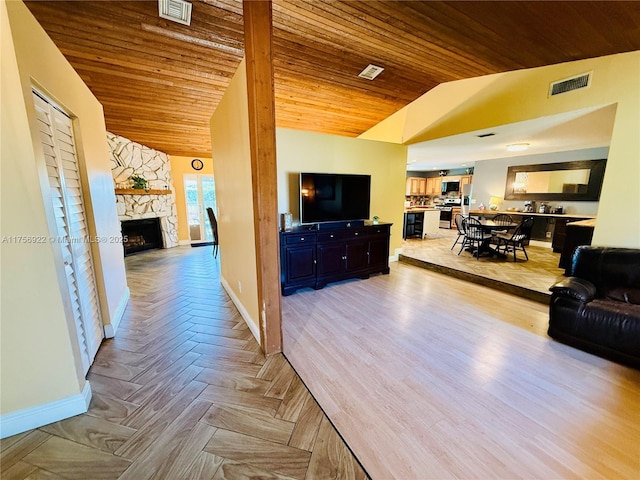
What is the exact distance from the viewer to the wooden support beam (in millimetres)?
1815

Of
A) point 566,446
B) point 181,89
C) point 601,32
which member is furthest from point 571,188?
point 181,89

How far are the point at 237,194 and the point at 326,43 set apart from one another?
198 centimetres

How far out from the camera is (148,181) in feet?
20.1

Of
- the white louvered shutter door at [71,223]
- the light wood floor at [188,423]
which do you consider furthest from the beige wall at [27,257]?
the light wood floor at [188,423]

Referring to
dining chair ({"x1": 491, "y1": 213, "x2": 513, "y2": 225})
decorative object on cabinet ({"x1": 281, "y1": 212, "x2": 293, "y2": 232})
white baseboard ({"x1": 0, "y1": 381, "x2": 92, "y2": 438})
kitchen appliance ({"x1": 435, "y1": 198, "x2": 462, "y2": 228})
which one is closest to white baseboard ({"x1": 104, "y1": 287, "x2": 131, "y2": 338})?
white baseboard ({"x1": 0, "y1": 381, "x2": 92, "y2": 438})

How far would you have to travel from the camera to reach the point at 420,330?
103 inches

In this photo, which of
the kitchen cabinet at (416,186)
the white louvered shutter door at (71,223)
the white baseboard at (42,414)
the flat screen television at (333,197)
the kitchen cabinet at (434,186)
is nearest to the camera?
the white baseboard at (42,414)

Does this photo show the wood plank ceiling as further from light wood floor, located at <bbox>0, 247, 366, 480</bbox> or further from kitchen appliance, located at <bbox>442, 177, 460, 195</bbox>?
kitchen appliance, located at <bbox>442, 177, 460, 195</bbox>

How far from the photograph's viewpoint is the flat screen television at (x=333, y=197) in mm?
3775

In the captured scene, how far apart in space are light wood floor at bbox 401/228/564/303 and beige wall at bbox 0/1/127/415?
463 cm

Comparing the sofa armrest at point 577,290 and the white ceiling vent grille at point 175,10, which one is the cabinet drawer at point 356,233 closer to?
the sofa armrest at point 577,290

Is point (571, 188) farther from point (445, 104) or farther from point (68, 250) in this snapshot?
point (68, 250)

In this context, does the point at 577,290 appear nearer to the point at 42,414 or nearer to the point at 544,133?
the point at 544,133

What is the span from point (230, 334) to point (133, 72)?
3401 mm
